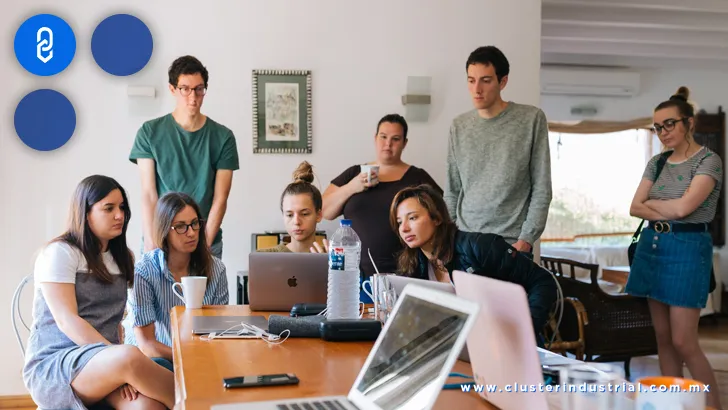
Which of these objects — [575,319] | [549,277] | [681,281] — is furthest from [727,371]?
[549,277]

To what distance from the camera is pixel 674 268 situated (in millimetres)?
3262

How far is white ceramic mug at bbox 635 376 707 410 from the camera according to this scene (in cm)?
87

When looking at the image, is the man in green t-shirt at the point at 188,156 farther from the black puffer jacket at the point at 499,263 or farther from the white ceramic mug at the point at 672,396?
the white ceramic mug at the point at 672,396

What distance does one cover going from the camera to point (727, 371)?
473 centimetres

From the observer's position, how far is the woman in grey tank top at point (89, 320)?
202cm

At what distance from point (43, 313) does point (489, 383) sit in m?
1.71

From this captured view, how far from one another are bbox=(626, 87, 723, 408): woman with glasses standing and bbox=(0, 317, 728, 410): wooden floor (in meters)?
0.50

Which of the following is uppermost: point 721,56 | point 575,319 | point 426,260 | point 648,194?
point 721,56

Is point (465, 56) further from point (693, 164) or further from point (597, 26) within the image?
point (597, 26)

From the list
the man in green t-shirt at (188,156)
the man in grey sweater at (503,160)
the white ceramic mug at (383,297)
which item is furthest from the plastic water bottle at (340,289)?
the man in green t-shirt at (188,156)

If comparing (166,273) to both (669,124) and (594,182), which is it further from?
(594,182)

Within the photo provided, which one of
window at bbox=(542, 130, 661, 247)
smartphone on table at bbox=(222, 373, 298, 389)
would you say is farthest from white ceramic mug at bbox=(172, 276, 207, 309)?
window at bbox=(542, 130, 661, 247)

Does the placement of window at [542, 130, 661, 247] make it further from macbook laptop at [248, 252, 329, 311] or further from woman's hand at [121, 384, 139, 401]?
woman's hand at [121, 384, 139, 401]

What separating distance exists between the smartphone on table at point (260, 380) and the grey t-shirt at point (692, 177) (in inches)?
104
